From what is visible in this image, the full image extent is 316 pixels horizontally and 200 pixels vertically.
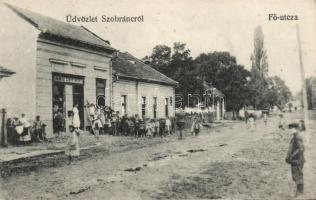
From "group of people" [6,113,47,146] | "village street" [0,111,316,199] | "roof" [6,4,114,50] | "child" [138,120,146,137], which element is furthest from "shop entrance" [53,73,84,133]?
"village street" [0,111,316,199]

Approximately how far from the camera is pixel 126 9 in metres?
10.1

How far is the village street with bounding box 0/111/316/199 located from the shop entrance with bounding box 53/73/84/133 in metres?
4.13

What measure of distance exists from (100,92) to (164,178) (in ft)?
36.5

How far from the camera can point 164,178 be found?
8617 mm

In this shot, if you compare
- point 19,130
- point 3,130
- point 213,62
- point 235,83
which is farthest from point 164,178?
point 235,83

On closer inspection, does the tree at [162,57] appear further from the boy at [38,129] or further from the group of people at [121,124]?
the boy at [38,129]

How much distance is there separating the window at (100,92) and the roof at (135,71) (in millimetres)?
1469

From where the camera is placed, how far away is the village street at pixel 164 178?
24.1 feet

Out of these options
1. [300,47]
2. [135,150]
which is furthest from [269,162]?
[135,150]

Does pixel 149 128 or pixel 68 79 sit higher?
pixel 68 79

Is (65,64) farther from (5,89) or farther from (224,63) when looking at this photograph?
(224,63)

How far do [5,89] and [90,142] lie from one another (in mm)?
3312

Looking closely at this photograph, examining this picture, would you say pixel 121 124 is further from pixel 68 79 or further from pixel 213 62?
pixel 213 62

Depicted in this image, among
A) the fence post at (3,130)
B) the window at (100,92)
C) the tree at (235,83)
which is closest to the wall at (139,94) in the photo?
the window at (100,92)
